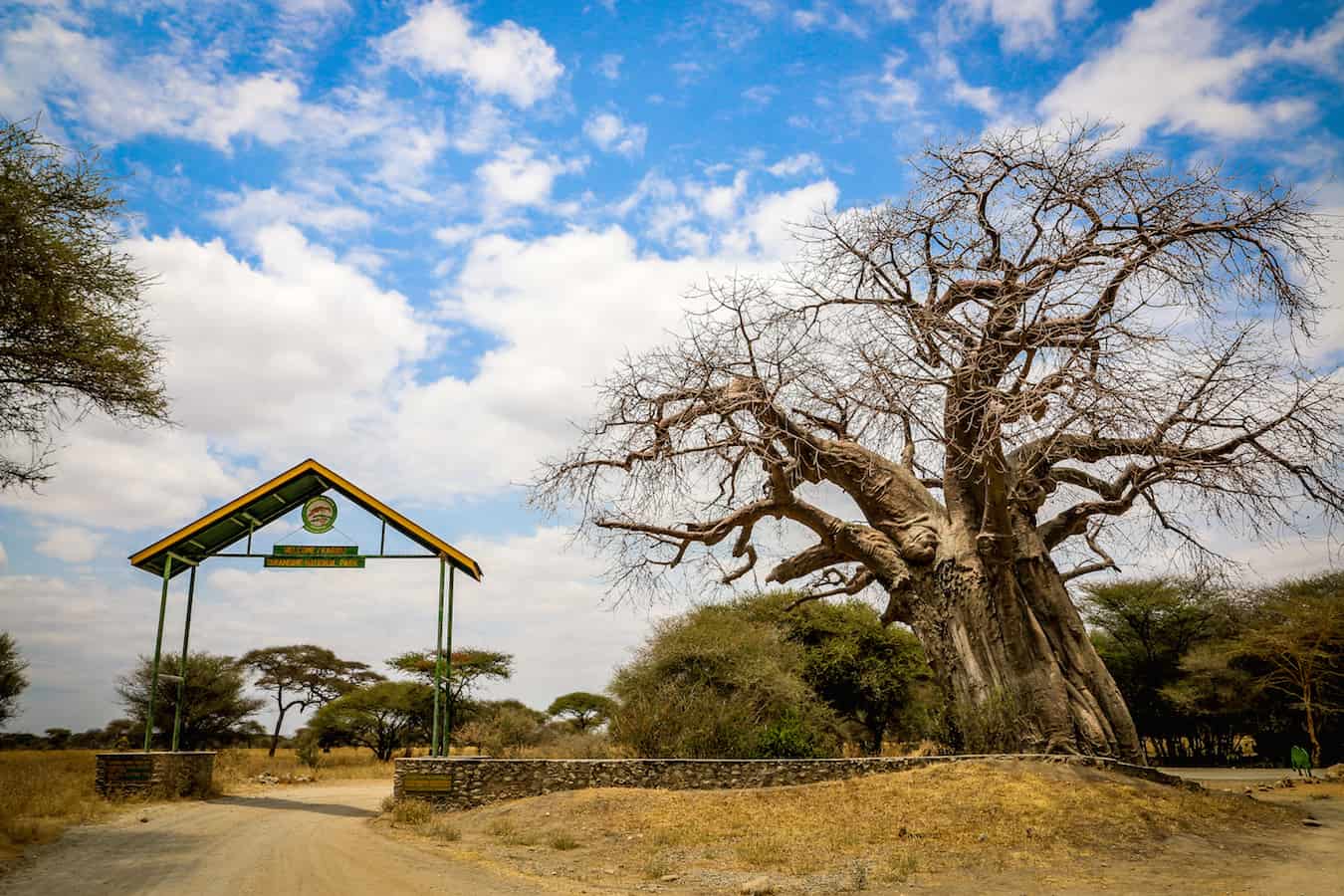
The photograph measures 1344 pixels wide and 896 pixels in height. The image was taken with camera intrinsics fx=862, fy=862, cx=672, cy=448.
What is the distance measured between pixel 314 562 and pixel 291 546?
1.80ft

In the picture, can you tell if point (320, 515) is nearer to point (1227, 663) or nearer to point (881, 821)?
point (881, 821)

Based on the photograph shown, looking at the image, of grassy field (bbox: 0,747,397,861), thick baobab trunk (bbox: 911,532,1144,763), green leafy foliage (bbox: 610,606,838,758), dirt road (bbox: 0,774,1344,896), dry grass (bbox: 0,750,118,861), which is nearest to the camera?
dirt road (bbox: 0,774,1344,896)

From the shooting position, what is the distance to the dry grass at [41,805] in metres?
9.27

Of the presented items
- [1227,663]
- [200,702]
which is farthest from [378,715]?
[1227,663]

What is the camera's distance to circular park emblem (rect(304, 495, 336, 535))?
15094mm

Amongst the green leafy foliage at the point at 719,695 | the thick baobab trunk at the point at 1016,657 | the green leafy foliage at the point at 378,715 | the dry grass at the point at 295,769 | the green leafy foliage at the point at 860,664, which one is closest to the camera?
the thick baobab trunk at the point at 1016,657

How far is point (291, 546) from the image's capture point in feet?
49.7

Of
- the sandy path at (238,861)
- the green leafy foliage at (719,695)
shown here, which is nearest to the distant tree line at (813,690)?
the green leafy foliage at (719,695)

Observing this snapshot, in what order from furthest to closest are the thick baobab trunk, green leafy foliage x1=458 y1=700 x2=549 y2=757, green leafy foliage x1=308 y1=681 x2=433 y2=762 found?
green leafy foliage x1=308 y1=681 x2=433 y2=762 < green leafy foliage x1=458 y1=700 x2=549 y2=757 < the thick baobab trunk

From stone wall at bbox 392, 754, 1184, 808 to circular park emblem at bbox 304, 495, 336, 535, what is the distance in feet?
14.8

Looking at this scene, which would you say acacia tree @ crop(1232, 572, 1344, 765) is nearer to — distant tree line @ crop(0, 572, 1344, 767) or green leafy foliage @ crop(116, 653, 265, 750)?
distant tree line @ crop(0, 572, 1344, 767)

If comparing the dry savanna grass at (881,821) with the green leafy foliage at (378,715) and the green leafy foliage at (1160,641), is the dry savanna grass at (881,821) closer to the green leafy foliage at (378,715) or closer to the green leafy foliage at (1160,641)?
the green leafy foliage at (1160,641)

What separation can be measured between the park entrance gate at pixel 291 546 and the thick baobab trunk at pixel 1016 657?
304 inches

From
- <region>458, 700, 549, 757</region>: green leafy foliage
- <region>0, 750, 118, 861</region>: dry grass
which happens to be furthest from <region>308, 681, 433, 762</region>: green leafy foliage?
<region>0, 750, 118, 861</region>: dry grass
